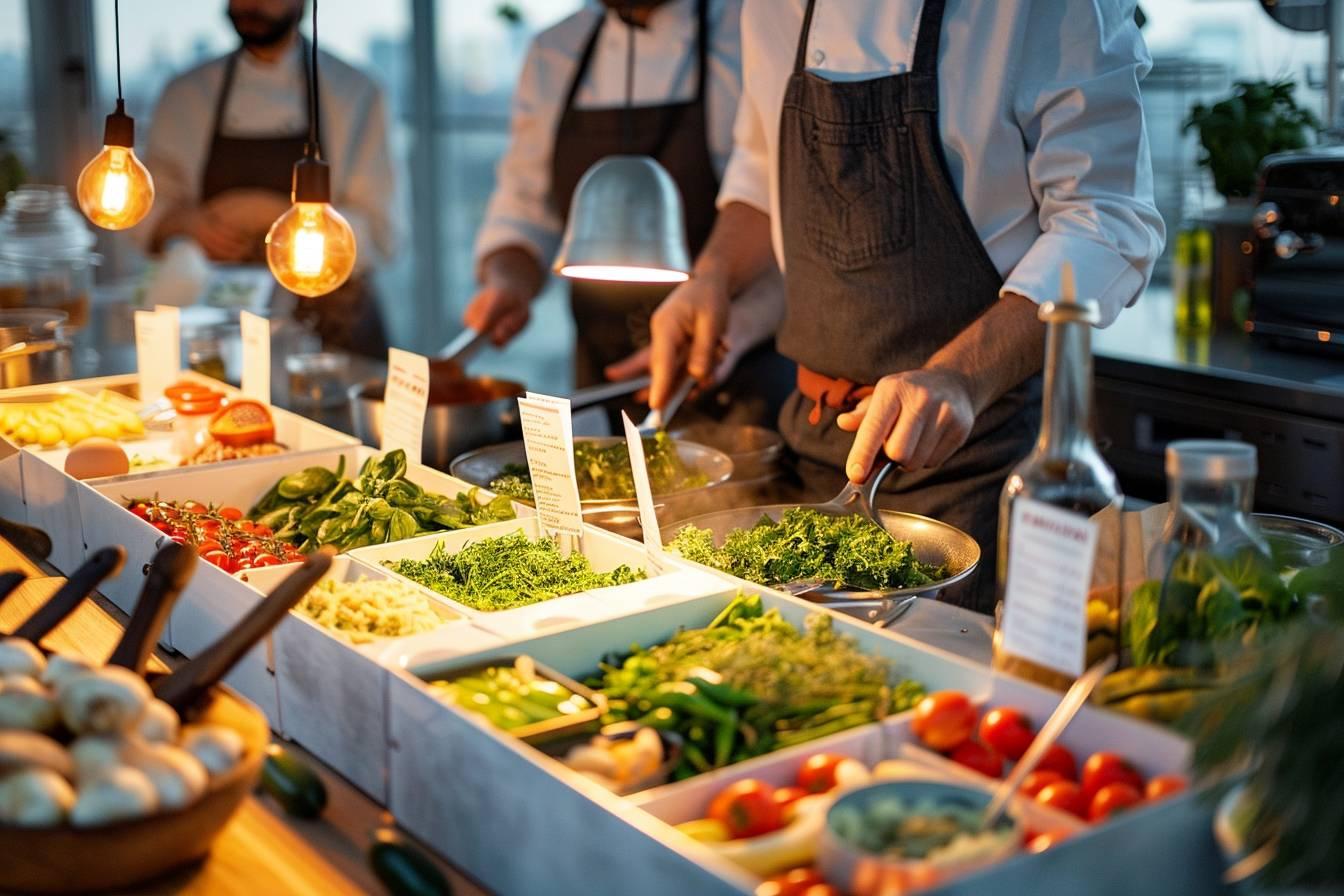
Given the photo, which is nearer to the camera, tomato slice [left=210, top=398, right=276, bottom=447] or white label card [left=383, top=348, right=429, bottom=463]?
white label card [left=383, top=348, right=429, bottom=463]

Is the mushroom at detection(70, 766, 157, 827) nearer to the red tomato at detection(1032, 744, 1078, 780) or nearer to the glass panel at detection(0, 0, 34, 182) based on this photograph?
the red tomato at detection(1032, 744, 1078, 780)

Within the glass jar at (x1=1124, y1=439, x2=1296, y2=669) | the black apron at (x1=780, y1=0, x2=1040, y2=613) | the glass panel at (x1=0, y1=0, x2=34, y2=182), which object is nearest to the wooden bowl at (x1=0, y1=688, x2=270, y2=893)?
the glass jar at (x1=1124, y1=439, x2=1296, y2=669)

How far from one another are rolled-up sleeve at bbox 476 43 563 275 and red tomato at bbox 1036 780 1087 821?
2.80 m

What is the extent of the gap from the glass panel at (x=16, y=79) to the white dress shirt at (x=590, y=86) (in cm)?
301

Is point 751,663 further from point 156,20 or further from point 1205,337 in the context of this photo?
point 156,20

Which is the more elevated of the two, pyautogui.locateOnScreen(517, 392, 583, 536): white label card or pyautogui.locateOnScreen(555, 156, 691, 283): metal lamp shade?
pyautogui.locateOnScreen(555, 156, 691, 283): metal lamp shade

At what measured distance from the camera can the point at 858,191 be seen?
2.51 meters

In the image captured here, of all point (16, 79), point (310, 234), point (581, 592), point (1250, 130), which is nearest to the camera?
point (581, 592)

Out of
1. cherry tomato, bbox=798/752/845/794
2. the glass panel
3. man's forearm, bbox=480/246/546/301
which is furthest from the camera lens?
the glass panel

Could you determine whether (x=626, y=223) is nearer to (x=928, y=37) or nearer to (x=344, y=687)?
(x=928, y=37)

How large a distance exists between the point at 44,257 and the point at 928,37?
220 centimetres

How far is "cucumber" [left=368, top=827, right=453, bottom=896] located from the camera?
1196 millimetres

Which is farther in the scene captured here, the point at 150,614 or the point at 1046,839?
the point at 150,614

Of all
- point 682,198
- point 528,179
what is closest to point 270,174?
point 528,179
